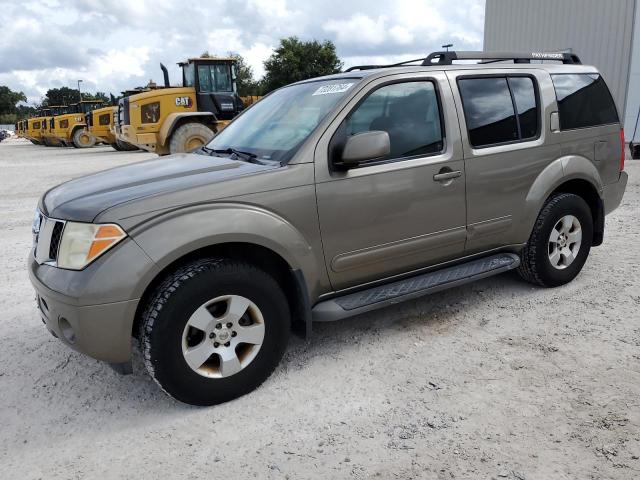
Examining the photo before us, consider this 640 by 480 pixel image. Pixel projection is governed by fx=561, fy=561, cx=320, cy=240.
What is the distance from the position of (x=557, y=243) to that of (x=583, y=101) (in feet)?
3.84

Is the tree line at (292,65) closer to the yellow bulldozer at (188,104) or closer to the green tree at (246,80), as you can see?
the green tree at (246,80)

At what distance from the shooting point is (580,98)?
14.8 ft

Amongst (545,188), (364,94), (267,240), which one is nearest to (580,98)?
(545,188)

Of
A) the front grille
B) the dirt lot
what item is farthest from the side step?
the front grille

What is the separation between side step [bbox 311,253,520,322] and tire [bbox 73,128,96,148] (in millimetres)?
27081

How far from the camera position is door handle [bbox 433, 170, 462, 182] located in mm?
3615

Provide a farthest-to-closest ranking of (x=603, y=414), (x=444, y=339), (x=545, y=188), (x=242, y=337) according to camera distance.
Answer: (x=545, y=188), (x=444, y=339), (x=242, y=337), (x=603, y=414)

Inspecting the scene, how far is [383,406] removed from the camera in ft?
9.64

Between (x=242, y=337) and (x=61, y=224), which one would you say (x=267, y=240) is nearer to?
(x=242, y=337)

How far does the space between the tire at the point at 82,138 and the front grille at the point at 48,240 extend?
26799mm

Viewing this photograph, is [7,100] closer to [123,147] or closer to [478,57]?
[123,147]

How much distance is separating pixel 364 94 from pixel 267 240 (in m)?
1.16

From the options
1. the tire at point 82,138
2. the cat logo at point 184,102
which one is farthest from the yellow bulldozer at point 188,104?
the tire at point 82,138

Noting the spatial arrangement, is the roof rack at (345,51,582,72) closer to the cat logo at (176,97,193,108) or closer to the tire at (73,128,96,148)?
the cat logo at (176,97,193,108)
